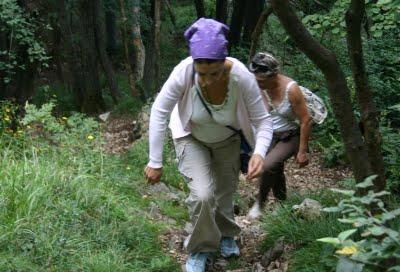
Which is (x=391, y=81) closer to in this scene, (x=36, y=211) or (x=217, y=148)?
(x=217, y=148)

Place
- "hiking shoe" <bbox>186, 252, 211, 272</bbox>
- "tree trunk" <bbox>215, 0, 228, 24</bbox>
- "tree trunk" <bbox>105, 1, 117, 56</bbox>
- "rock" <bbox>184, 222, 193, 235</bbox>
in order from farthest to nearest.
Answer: "tree trunk" <bbox>105, 1, 117, 56</bbox> → "tree trunk" <bbox>215, 0, 228, 24</bbox> → "rock" <bbox>184, 222, 193, 235</bbox> → "hiking shoe" <bbox>186, 252, 211, 272</bbox>

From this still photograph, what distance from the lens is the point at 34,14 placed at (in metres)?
11.7

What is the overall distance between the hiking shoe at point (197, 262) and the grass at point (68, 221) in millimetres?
183

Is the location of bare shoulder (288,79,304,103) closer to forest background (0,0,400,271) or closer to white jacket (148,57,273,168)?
forest background (0,0,400,271)

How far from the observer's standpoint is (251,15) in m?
15.5

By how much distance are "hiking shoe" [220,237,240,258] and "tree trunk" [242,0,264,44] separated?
11.2 metres

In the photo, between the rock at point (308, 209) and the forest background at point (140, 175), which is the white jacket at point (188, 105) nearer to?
the forest background at point (140, 175)

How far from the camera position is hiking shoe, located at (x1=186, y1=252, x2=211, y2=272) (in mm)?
4375

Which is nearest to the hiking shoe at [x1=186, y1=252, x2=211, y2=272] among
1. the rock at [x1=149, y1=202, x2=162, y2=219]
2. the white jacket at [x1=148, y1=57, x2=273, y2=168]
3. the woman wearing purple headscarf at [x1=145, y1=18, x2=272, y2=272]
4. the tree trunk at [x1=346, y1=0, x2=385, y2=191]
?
the woman wearing purple headscarf at [x1=145, y1=18, x2=272, y2=272]

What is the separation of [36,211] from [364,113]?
8.39 ft

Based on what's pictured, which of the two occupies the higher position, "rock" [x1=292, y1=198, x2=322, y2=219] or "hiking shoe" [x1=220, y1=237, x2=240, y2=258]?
"rock" [x1=292, y1=198, x2=322, y2=219]

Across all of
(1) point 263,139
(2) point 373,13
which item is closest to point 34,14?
(2) point 373,13

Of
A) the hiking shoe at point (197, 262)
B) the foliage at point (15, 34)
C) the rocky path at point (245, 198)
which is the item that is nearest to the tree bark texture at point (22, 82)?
the foliage at point (15, 34)

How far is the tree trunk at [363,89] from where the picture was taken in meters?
3.84
